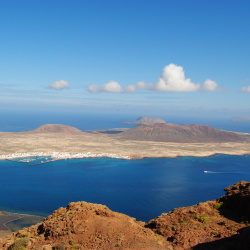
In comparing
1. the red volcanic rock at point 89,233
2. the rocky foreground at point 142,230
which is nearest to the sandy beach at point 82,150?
the red volcanic rock at point 89,233

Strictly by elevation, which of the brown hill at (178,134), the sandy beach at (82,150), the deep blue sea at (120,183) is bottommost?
the deep blue sea at (120,183)

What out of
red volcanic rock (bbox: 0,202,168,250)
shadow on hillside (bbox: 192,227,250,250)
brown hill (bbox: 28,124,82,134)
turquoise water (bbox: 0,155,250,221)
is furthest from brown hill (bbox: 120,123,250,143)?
shadow on hillside (bbox: 192,227,250,250)

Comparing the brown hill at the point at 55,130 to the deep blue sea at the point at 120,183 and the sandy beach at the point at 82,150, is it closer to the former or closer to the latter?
the sandy beach at the point at 82,150

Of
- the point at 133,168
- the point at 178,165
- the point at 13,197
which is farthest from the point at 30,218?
the point at 178,165

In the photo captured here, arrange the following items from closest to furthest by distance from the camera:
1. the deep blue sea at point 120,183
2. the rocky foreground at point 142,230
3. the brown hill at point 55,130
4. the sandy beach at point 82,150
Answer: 1. the rocky foreground at point 142,230
2. the deep blue sea at point 120,183
3. the sandy beach at point 82,150
4. the brown hill at point 55,130

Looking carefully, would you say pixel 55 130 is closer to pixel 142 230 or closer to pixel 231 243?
pixel 142 230

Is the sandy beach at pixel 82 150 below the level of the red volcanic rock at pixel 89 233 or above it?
below

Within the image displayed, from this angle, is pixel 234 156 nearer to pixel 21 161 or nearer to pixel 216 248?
pixel 21 161

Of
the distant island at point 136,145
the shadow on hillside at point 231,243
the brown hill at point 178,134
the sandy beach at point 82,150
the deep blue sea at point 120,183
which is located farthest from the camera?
the brown hill at point 178,134
